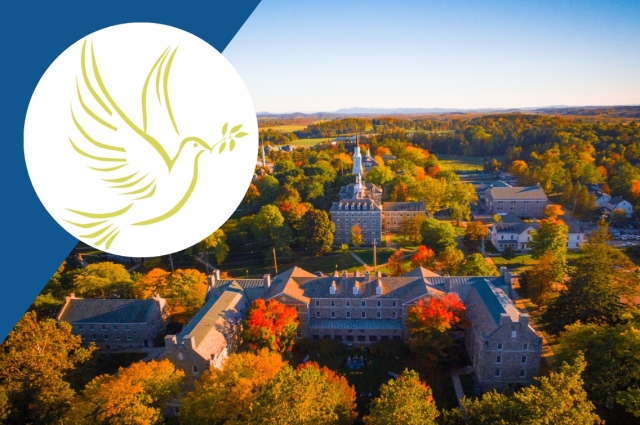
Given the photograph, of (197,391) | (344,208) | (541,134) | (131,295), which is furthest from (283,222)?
(541,134)

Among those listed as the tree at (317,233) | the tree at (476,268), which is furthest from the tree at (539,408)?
Answer: the tree at (317,233)

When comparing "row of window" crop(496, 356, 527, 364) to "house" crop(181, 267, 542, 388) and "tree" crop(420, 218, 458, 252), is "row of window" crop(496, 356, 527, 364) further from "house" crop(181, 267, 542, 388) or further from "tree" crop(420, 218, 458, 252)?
"tree" crop(420, 218, 458, 252)

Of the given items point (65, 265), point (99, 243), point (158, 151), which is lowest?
point (65, 265)

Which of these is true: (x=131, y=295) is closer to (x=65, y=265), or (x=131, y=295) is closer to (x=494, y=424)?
(x=65, y=265)

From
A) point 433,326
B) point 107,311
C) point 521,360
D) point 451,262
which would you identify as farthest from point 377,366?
point 107,311

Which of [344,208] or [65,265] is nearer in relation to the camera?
[65,265]

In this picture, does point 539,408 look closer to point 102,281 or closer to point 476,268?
point 476,268

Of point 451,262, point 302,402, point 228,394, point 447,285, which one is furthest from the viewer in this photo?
point 451,262
